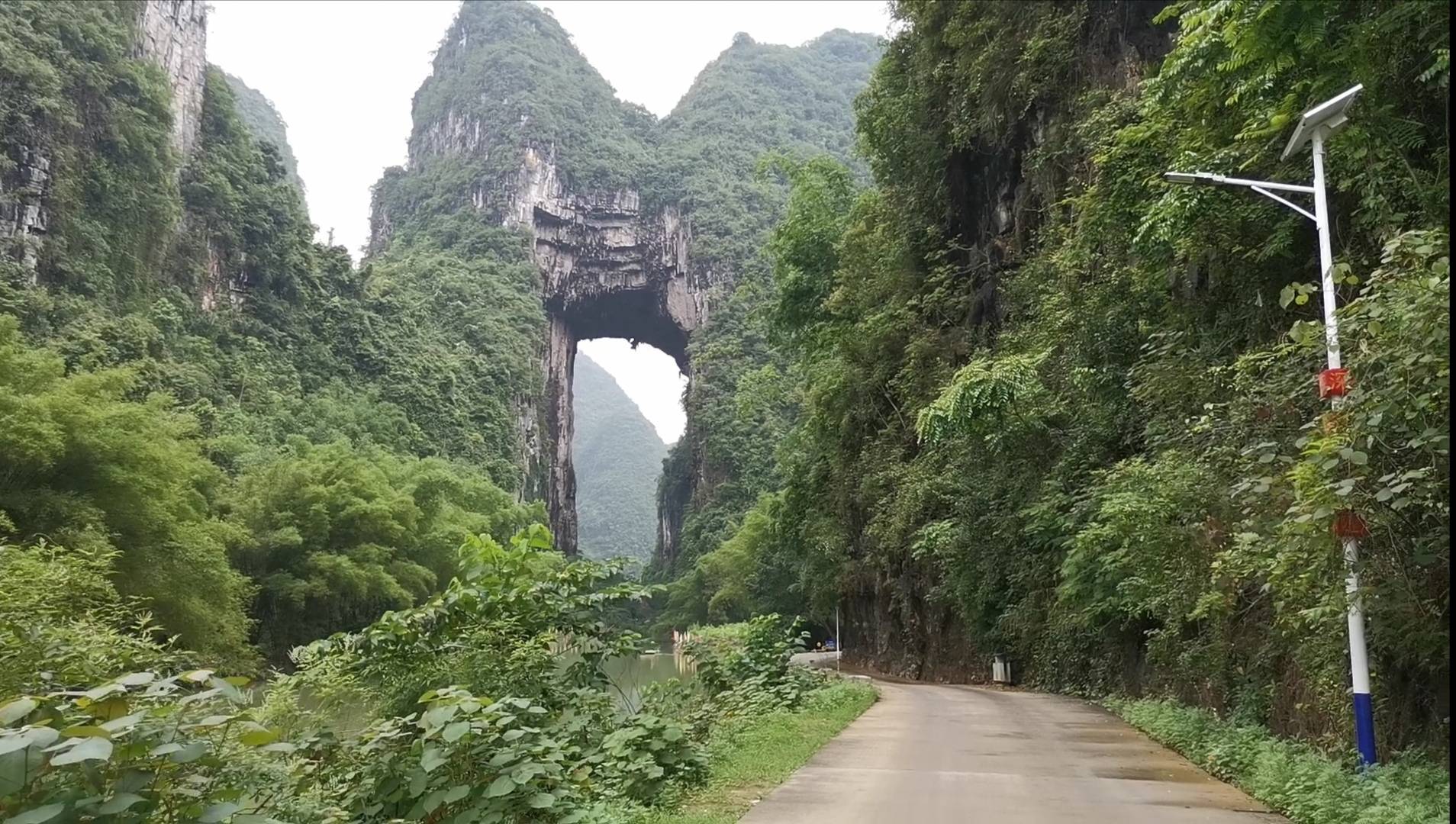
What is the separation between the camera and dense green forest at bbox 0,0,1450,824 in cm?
478

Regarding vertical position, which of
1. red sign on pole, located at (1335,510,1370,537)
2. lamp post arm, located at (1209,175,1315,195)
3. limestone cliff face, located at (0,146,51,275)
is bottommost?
red sign on pole, located at (1335,510,1370,537)

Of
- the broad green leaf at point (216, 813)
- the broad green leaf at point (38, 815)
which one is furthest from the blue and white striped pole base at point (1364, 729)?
the broad green leaf at point (38, 815)

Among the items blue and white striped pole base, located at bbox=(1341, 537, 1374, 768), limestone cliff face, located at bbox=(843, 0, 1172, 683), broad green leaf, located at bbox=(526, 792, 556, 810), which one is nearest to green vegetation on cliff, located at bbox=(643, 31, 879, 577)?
limestone cliff face, located at bbox=(843, 0, 1172, 683)

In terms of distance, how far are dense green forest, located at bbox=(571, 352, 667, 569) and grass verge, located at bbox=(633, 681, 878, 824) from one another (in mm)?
109173

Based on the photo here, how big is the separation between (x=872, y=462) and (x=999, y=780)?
16.2 m

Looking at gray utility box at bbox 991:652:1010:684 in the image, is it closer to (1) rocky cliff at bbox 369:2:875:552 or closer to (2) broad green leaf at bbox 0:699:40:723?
(2) broad green leaf at bbox 0:699:40:723

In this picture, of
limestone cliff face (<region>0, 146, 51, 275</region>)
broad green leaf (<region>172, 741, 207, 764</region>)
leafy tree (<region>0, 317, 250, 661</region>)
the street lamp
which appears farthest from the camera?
limestone cliff face (<region>0, 146, 51, 275</region>)

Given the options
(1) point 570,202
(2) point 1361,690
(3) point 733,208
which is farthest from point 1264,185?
(3) point 733,208

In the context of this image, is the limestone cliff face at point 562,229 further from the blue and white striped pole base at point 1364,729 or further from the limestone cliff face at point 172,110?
the blue and white striped pole base at point 1364,729

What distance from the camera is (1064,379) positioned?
46.3ft

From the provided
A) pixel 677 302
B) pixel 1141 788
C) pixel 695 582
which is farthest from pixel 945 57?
pixel 677 302

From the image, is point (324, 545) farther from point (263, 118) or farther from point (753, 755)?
point (263, 118)

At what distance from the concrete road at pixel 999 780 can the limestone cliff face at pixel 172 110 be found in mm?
36740

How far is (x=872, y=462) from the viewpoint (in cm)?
2239
